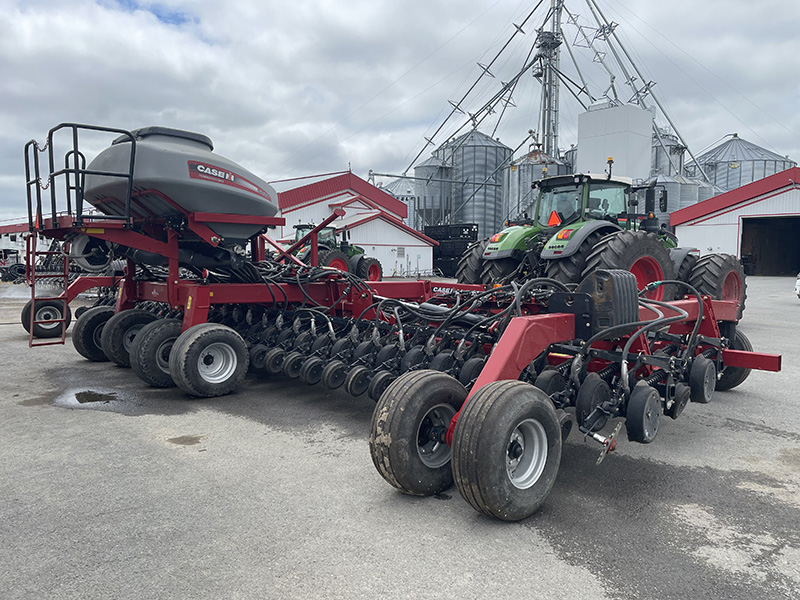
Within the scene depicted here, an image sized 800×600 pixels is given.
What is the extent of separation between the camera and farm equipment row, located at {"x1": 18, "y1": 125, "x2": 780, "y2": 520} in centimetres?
322

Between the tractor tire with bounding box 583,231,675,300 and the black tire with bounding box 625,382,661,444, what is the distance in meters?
2.29

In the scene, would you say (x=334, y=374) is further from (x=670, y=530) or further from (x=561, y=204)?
(x=561, y=204)

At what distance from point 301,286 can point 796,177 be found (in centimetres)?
2475

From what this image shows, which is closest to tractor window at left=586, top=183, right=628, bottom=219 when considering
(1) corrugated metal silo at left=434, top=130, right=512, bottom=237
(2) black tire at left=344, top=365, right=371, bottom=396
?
(2) black tire at left=344, top=365, right=371, bottom=396

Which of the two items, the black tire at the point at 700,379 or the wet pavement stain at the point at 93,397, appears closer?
the black tire at the point at 700,379

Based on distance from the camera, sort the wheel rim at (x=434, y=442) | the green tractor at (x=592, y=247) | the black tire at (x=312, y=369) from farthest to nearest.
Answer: the green tractor at (x=592, y=247) < the black tire at (x=312, y=369) < the wheel rim at (x=434, y=442)

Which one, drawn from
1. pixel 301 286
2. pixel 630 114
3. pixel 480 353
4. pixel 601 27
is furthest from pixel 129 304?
pixel 601 27

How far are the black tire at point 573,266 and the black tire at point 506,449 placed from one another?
3285 millimetres

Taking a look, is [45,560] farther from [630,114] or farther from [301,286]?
[630,114]

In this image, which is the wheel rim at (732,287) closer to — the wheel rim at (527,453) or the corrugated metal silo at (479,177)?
the wheel rim at (527,453)

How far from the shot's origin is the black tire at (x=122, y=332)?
23.9ft

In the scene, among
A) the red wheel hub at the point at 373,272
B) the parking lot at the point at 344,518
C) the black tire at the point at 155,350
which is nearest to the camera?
the parking lot at the point at 344,518

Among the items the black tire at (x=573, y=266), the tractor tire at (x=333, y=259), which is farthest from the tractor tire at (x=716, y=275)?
the tractor tire at (x=333, y=259)

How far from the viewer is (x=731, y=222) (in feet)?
84.9
